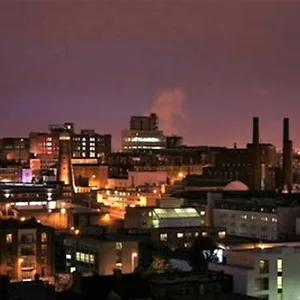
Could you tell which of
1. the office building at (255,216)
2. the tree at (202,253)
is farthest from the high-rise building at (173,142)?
the tree at (202,253)

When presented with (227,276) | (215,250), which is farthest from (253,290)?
(215,250)

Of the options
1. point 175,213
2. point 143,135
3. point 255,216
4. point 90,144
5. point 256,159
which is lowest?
point 255,216

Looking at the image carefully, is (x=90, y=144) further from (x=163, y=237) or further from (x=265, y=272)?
(x=265, y=272)

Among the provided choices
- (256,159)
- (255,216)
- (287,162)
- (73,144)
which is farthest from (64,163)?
(73,144)

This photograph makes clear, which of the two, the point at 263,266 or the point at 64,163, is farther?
the point at 64,163

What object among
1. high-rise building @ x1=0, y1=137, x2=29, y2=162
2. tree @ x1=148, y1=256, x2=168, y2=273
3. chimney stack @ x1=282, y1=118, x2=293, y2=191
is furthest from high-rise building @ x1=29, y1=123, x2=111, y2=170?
tree @ x1=148, y1=256, x2=168, y2=273

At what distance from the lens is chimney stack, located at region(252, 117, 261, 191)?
33.0 meters

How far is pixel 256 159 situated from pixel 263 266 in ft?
66.9

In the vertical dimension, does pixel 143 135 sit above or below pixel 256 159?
above

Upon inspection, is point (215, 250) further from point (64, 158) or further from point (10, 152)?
point (10, 152)

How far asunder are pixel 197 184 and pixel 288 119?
444 cm

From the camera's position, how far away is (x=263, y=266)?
13.2 metres

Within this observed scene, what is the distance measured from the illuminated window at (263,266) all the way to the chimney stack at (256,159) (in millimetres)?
19652

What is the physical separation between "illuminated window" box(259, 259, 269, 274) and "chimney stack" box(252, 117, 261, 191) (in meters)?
19.7
